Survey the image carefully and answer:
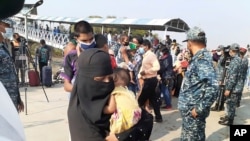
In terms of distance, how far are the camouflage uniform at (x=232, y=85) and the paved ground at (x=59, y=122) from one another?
0.31m

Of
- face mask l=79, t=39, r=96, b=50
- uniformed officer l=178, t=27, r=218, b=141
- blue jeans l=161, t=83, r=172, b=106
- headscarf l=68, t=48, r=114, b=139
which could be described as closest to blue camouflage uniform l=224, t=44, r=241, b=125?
blue jeans l=161, t=83, r=172, b=106

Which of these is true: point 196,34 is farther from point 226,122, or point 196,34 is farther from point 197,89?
point 226,122

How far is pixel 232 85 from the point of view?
19.2 feet

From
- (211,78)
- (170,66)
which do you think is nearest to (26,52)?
(170,66)

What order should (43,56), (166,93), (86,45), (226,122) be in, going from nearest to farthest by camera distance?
(86,45) → (226,122) → (166,93) → (43,56)

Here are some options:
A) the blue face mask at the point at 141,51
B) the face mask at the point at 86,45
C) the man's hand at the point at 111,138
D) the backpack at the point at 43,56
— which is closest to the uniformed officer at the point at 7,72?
the face mask at the point at 86,45

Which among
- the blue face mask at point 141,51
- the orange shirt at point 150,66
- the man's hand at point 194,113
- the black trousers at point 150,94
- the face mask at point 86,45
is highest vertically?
the face mask at point 86,45

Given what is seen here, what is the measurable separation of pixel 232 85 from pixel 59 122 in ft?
11.1

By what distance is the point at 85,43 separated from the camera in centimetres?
318

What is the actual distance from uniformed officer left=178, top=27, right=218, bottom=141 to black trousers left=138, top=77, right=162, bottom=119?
209 cm

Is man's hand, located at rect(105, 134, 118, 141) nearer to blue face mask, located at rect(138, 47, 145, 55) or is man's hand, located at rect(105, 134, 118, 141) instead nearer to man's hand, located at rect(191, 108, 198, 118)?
man's hand, located at rect(191, 108, 198, 118)

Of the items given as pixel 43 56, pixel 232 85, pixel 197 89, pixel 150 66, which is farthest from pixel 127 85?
pixel 43 56

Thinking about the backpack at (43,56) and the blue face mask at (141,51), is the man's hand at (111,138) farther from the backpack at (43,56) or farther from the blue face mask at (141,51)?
the backpack at (43,56)

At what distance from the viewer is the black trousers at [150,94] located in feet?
18.3
